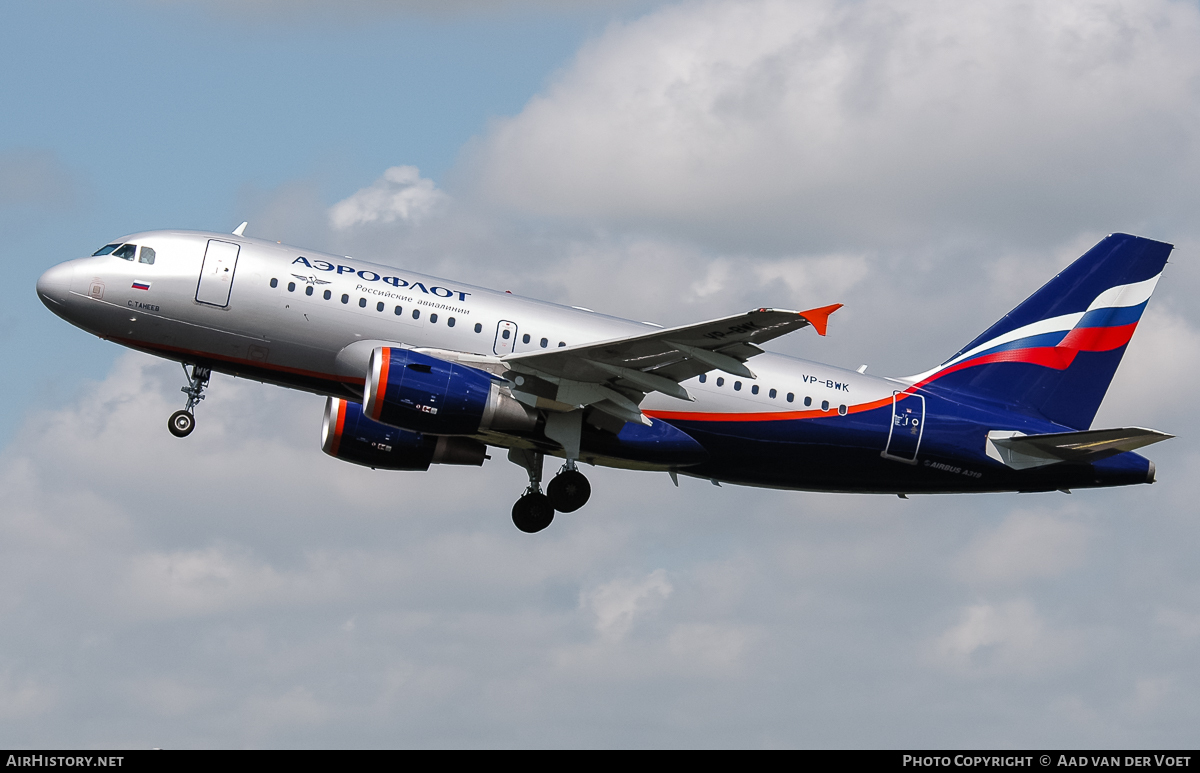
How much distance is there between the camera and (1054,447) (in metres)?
37.1

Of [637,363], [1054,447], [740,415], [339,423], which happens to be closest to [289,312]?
[339,423]

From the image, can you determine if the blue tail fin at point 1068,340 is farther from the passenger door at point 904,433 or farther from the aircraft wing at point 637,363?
the aircraft wing at point 637,363

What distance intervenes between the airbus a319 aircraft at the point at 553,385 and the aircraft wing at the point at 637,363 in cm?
5

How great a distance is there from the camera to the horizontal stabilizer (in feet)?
118

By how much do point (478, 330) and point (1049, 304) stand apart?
16568 mm

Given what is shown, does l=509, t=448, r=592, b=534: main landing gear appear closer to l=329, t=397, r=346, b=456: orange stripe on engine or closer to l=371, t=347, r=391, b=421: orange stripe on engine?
l=329, t=397, r=346, b=456: orange stripe on engine

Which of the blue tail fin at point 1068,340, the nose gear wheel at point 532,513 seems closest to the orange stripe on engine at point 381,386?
the nose gear wheel at point 532,513

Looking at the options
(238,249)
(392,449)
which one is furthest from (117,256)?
(392,449)

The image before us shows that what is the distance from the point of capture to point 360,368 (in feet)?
111

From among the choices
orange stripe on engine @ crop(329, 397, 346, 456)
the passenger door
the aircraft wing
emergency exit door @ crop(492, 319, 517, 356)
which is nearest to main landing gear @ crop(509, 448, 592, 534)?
the aircraft wing

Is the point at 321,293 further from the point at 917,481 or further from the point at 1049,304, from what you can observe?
the point at 1049,304

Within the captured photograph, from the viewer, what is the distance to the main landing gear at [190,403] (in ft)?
116

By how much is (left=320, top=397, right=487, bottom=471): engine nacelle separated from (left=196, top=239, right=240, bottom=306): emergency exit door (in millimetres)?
5305

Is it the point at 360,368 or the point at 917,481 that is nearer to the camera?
the point at 360,368
